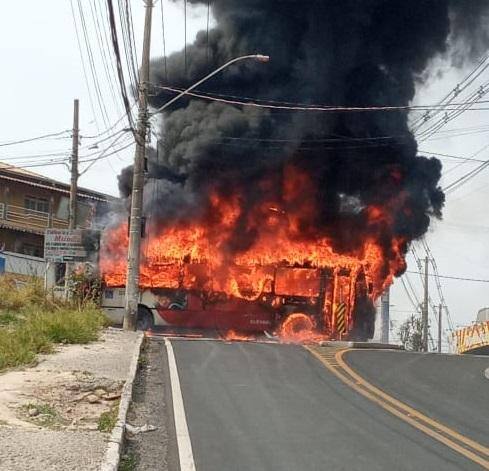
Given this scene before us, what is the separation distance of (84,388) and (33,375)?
3.62 feet

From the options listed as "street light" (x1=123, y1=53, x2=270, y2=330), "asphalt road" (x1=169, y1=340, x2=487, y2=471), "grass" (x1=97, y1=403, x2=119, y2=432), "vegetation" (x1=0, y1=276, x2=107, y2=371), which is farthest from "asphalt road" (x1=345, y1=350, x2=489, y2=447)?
"street light" (x1=123, y1=53, x2=270, y2=330)

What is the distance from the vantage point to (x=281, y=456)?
6.68 meters

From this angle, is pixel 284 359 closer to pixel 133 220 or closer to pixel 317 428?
pixel 317 428

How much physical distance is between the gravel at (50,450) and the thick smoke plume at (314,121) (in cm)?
1999

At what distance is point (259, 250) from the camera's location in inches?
1056

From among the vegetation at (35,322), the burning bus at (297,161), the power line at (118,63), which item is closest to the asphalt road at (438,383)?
the vegetation at (35,322)

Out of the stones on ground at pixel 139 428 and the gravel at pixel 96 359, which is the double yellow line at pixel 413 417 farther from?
the gravel at pixel 96 359

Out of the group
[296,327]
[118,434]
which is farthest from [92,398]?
[296,327]

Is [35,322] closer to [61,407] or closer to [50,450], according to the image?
[61,407]

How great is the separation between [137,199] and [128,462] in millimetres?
13788

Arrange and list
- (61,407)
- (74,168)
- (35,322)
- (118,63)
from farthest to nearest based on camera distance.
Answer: (74,168)
(118,63)
(35,322)
(61,407)

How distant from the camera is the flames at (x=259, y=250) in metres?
25.0

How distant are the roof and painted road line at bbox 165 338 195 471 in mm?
28866

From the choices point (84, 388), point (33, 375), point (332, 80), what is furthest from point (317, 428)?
point (332, 80)
